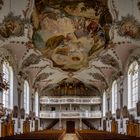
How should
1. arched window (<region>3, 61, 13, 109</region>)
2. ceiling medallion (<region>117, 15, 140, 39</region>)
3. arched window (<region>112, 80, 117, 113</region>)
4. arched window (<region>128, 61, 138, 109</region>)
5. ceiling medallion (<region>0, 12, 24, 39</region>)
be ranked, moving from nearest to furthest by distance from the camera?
ceiling medallion (<region>0, 12, 24, 39</region>)
ceiling medallion (<region>117, 15, 140, 39</region>)
arched window (<region>128, 61, 138, 109</region>)
arched window (<region>3, 61, 13, 109</region>)
arched window (<region>112, 80, 117, 113</region>)

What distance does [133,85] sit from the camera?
94.1 ft

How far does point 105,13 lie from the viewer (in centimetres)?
2236

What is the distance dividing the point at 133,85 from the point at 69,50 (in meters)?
6.42

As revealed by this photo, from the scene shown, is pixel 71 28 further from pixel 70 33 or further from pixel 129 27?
pixel 129 27

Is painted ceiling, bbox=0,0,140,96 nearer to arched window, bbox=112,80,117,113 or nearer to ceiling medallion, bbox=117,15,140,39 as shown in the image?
ceiling medallion, bbox=117,15,140,39

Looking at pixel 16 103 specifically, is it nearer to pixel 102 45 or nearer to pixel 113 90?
pixel 102 45

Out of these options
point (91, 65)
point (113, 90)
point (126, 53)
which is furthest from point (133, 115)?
point (113, 90)

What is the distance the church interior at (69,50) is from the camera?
21453 mm

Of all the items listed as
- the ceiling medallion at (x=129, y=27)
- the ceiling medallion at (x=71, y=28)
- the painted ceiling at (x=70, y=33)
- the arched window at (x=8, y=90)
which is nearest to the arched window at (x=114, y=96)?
the painted ceiling at (x=70, y=33)

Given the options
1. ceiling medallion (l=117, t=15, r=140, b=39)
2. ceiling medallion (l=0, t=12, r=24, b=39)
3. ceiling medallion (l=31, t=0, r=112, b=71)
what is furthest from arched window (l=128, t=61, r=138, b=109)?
ceiling medallion (l=0, t=12, r=24, b=39)

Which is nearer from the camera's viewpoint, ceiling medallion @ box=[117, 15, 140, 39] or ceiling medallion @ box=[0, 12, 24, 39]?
ceiling medallion @ box=[0, 12, 24, 39]

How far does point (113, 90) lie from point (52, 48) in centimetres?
1217

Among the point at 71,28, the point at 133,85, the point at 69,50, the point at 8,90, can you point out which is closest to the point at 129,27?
the point at 71,28

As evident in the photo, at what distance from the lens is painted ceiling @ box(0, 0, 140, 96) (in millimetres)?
21359
